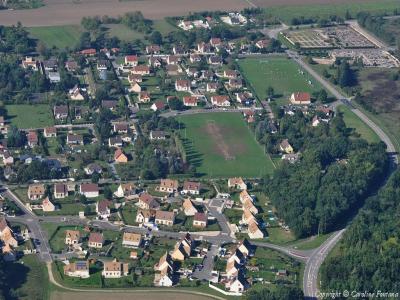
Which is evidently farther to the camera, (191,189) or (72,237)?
(191,189)

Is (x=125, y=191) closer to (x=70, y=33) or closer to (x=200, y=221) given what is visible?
(x=200, y=221)

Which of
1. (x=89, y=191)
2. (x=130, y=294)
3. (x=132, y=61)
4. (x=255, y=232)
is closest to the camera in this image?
(x=130, y=294)

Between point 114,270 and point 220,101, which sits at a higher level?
point 114,270

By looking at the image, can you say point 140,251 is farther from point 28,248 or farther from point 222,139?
point 222,139

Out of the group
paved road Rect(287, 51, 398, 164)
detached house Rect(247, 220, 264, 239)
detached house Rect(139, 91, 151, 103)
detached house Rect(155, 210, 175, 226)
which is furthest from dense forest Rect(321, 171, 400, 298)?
detached house Rect(139, 91, 151, 103)

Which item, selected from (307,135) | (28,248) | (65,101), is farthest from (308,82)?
(28,248)

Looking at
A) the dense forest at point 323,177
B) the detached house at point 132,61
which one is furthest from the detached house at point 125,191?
the detached house at point 132,61

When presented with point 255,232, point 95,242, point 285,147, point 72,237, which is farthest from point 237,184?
point 72,237
